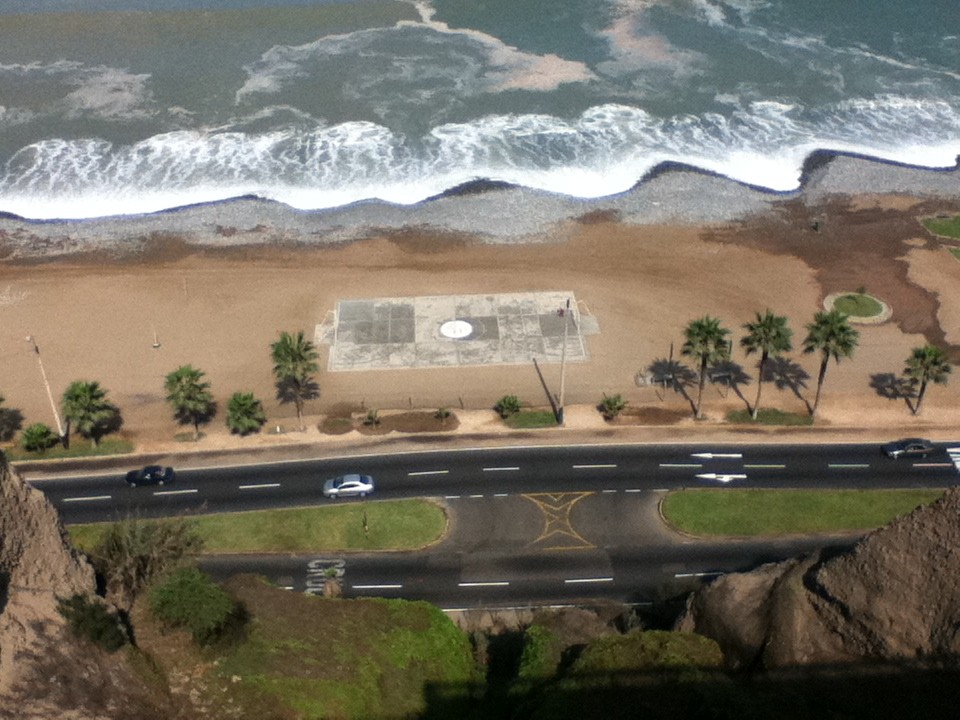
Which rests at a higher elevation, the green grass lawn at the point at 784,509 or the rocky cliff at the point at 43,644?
the rocky cliff at the point at 43,644

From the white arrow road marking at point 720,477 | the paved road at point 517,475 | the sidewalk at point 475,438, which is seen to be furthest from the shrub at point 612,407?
the white arrow road marking at point 720,477

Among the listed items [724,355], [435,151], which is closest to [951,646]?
[724,355]

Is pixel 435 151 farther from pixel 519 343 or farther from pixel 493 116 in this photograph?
pixel 519 343

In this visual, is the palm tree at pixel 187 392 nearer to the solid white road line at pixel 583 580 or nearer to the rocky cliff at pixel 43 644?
the rocky cliff at pixel 43 644

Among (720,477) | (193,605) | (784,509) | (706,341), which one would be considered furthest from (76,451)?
(784,509)

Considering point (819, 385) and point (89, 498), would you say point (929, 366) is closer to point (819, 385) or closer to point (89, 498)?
point (819, 385)

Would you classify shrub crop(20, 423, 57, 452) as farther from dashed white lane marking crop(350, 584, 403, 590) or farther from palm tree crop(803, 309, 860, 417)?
palm tree crop(803, 309, 860, 417)
